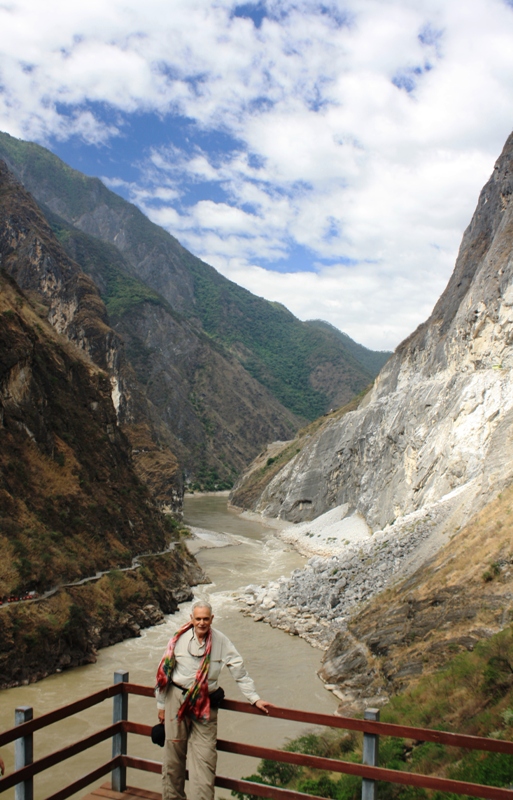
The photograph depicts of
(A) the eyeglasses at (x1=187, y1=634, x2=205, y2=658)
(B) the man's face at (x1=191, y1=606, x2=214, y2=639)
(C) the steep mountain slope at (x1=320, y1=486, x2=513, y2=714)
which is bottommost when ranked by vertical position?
(C) the steep mountain slope at (x1=320, y1=486, x2=513, y2=714)

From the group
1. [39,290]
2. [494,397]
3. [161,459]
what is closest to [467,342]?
[494,397]

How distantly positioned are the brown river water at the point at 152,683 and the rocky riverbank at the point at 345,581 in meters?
0.95

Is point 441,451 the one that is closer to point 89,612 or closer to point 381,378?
point 89,612

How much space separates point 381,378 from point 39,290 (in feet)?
126

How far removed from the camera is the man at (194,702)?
5.05 metres

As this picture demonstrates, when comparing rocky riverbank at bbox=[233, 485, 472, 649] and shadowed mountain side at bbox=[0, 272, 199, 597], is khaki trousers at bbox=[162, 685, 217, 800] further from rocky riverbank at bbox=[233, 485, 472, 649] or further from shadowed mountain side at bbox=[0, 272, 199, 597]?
rocky riverbank at bbox=[233, 485, 472, 649]

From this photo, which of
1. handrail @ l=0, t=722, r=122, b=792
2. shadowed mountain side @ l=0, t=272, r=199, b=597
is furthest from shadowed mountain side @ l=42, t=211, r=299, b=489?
handrail @ l=0, t=722, r=122, b=792

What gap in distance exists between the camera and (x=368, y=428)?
5959cm

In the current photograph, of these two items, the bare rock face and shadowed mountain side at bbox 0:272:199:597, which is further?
the bare rock face

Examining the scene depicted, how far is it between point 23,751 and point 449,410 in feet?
127

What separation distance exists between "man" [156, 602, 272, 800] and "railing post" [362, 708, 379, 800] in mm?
801

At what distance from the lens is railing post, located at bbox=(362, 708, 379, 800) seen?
469cm

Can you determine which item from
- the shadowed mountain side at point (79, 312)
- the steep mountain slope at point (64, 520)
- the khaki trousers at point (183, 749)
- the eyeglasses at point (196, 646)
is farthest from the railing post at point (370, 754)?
the shadowed mountain side at point (79, 312)

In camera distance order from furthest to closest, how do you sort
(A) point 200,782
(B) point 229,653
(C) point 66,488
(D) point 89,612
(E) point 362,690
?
(C) point 66,488, (D) point 89,612, (E) point 362,690, (B) point 229,653, (A) point 200,782
